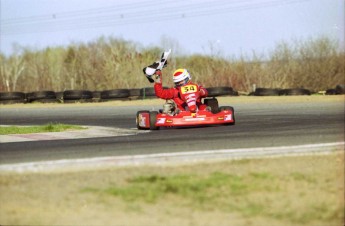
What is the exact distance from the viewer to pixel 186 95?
46.4 feet

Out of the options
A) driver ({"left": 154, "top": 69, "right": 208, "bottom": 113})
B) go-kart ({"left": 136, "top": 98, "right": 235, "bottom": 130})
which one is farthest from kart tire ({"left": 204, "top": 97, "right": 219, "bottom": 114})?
driver ({"left": 154, "top": 69, "right": 208, "bottom": 113})

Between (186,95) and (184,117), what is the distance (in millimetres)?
591

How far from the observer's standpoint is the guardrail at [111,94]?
30.6m

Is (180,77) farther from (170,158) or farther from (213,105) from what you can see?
(170,158)

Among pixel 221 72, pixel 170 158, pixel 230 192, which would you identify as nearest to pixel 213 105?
pixel 170 158

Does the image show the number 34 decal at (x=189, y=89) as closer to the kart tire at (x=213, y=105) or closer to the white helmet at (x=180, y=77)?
the white helmet at (x=180, y=77)

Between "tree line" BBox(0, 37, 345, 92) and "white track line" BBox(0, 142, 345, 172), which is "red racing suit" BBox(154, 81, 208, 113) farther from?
"tree line" BBox(0, 37, 345, 92)

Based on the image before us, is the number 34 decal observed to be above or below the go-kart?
above

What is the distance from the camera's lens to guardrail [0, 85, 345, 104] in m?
30.6

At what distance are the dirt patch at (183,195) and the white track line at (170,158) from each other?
0.25 meters

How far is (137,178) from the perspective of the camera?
23.1 ft

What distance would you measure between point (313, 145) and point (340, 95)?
69.6ft

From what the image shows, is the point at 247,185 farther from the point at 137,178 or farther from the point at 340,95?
the point at 340,95

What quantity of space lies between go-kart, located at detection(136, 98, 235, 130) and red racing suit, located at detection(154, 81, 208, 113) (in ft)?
0.48
